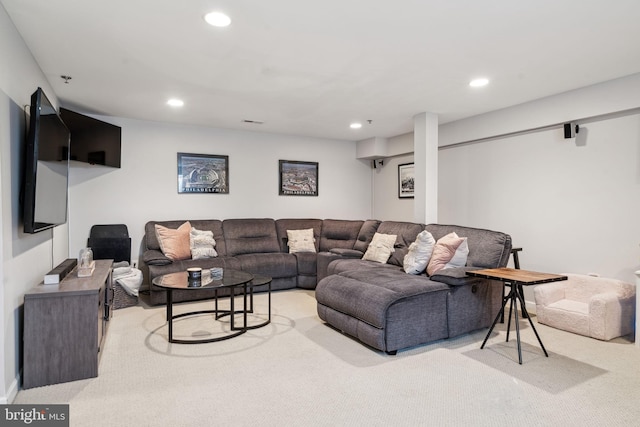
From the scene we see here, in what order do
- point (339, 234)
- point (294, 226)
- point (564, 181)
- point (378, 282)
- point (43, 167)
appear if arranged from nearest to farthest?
point (43, 167), point (378, 282), point (564, 181), point (339, 234), point (294, 226)

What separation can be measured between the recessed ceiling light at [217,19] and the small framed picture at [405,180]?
4247 millimetres

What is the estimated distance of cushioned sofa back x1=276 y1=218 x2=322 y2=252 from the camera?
5.77 metres

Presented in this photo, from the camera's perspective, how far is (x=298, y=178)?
6371mm

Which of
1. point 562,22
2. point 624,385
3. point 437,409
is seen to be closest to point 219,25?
point 562,22

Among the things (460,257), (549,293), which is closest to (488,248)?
(460,257)

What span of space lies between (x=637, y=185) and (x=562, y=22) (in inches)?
76.9

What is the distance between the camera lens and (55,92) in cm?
392

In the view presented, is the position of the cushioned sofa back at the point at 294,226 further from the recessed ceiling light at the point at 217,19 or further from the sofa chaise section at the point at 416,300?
the recessed ceiling light at the point at 217,19

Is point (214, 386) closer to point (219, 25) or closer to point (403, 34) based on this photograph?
point (219, 25)

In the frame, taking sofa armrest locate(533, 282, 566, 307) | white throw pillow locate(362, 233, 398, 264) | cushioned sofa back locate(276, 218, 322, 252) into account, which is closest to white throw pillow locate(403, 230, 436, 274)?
white throw pillow locate(362, 233, 398, 264)

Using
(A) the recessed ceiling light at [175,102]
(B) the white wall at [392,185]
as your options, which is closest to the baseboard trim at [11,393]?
(A) the recessed ceiling light at [175,102]

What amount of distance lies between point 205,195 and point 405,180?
322cm

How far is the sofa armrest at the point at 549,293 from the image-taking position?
12.2 feet

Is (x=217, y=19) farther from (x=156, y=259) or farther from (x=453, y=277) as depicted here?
(x=156, y=259)
